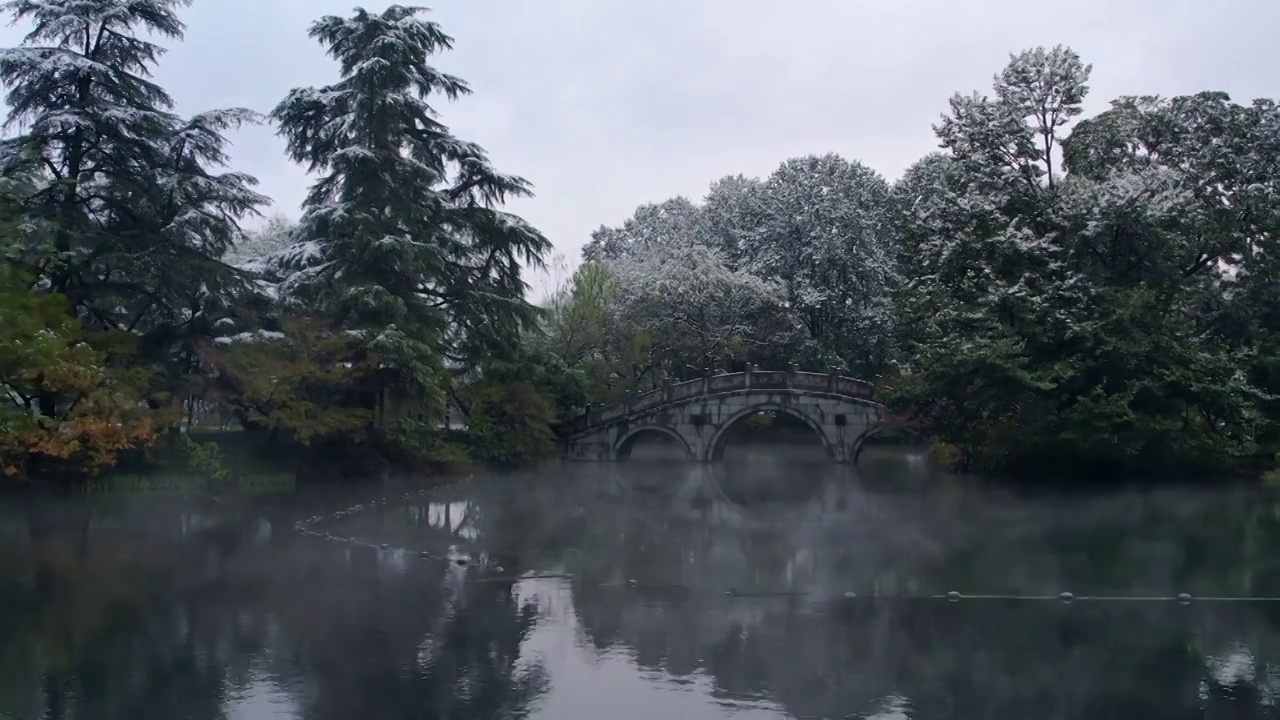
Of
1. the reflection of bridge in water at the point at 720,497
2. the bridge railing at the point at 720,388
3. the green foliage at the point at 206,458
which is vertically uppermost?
the bridge railing at the point at 720,388

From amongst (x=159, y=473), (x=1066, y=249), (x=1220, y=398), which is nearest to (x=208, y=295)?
(x=159, y=473)

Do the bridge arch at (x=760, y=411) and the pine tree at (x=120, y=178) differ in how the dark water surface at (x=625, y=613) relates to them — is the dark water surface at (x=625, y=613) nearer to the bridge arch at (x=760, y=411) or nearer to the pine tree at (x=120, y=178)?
the pine tree at (x=120, y=178)

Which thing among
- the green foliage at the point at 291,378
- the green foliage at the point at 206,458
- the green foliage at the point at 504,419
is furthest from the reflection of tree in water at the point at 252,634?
the green foliage at the point at 504,419

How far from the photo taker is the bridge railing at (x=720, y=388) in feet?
135

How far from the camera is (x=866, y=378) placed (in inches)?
1900

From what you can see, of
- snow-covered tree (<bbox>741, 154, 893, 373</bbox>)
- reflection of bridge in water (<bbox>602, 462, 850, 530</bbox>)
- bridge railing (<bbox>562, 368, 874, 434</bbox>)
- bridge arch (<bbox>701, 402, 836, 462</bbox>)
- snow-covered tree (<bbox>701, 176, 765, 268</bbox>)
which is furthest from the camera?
snow-covered tree (<bbox>701, 176, 765, 268</bbox>)

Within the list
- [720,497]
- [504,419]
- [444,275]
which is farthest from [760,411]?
[444,275]

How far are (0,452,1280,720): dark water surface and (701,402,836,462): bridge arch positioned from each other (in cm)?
1565

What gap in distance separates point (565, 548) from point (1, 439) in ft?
40.4

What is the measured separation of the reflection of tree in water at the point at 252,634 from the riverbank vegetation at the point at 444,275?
30.8 feet

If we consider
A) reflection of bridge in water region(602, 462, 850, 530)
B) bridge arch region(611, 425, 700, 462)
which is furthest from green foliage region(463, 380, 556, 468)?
bridge arch region(611, 425, 700, 462)

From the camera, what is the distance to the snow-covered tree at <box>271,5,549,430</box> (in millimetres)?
30828

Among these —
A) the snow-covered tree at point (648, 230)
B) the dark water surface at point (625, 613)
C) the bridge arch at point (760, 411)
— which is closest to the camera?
the dark water surface at point (625, 613)

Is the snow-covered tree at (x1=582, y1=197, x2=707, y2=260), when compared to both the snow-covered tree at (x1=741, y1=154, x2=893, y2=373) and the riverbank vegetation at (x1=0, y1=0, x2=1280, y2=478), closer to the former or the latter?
the snow-covered tree at (x1=741, y1=154, x2=893, y2=373)
